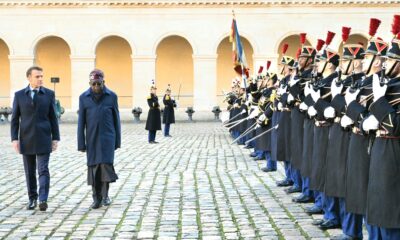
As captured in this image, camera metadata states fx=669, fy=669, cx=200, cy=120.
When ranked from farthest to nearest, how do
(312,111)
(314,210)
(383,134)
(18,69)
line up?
(18,69), (314,210), (312,111), (383,134)

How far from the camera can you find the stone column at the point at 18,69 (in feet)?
141

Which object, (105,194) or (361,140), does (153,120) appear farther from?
(361,140)

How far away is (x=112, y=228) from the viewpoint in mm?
8070

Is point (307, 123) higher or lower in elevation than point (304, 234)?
higher

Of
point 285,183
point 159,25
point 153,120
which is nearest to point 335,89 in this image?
point 285,183

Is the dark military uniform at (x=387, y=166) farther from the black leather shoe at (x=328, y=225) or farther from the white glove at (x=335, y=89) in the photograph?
the black leather shoe at (x=328, y=225)

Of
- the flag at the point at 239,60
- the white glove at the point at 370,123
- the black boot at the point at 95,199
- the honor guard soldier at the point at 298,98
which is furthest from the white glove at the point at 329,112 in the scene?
the flag at the point at 239,60

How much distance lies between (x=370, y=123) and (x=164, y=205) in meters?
4.41

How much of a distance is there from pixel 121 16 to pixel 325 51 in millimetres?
35197

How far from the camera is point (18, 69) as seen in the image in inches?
1702

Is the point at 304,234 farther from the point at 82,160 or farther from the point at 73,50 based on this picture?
the point at 73,50

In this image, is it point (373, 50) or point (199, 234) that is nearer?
point (373, 50)

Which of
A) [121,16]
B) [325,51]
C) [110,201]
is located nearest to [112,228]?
[110,201]

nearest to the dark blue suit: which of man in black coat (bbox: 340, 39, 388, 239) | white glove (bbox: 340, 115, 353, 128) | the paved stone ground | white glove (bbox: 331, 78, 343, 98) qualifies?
the paved stone ground
